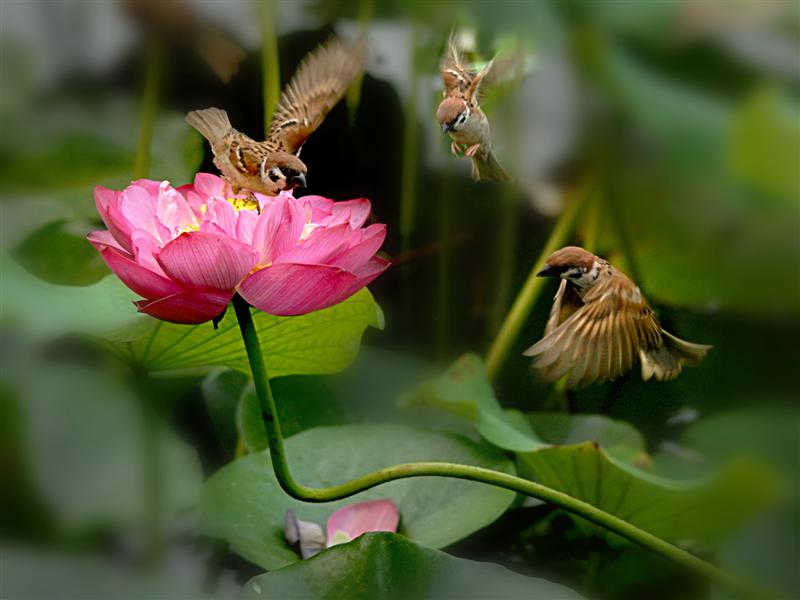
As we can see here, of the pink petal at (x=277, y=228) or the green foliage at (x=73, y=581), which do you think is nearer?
the pink petal at (x=277, y=228)

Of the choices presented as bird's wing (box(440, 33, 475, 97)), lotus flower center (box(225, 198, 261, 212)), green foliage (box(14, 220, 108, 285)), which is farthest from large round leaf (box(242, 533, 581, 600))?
green foliage (box(14, 220, 108, 285))

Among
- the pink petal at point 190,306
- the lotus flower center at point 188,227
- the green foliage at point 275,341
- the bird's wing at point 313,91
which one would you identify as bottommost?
the green foliage at point 275,341

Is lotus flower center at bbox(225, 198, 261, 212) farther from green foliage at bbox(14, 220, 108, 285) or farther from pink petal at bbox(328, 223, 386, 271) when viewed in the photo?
green foliage at bbox(14, 220, 108, 285)

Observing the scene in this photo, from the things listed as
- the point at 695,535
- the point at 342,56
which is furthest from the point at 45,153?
the point at 695,535

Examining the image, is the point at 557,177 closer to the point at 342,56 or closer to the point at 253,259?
the point at 342,56

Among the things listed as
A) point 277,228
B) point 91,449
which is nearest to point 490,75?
point 277,228

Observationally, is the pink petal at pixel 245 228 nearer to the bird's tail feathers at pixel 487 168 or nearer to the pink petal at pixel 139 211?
the pink petal at pixel 139 211

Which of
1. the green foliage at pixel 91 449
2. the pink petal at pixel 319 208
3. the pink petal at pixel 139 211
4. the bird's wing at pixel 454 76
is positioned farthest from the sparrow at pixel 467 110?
the green foliage at pixel 91 449
